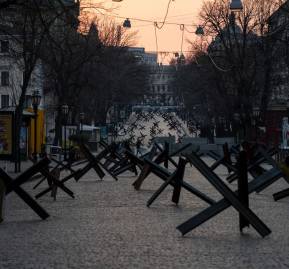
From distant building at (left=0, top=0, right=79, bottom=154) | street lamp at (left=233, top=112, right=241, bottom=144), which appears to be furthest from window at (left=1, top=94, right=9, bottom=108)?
street lamp at (left=233, top=112, right=241, bottom=144)

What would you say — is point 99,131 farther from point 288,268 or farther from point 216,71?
point 288,268

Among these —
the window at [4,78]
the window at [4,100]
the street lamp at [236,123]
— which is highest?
the window at [4,78]

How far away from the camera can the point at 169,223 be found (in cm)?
1398

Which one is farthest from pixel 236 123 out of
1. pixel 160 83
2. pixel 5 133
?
pixel 160 83

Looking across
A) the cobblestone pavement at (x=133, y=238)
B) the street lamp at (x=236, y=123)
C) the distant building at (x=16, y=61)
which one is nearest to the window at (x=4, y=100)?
the distant building at (x=16, y=61)

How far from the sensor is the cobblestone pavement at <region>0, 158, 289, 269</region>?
966 centimetres

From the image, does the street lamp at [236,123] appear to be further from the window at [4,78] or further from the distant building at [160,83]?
the distant building at [160,83]

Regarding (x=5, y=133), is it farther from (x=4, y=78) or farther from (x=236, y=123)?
(x=4, y=78)

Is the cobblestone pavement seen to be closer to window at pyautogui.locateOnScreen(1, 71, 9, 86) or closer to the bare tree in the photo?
the bare tree

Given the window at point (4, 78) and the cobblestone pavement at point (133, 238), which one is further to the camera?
the window at point (4, 78)

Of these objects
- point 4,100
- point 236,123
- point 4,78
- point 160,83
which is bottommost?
point 236,123

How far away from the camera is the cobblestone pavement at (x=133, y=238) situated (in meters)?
9.66

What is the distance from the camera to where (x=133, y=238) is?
1188 centimetres

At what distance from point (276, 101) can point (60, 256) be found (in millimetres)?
62463
